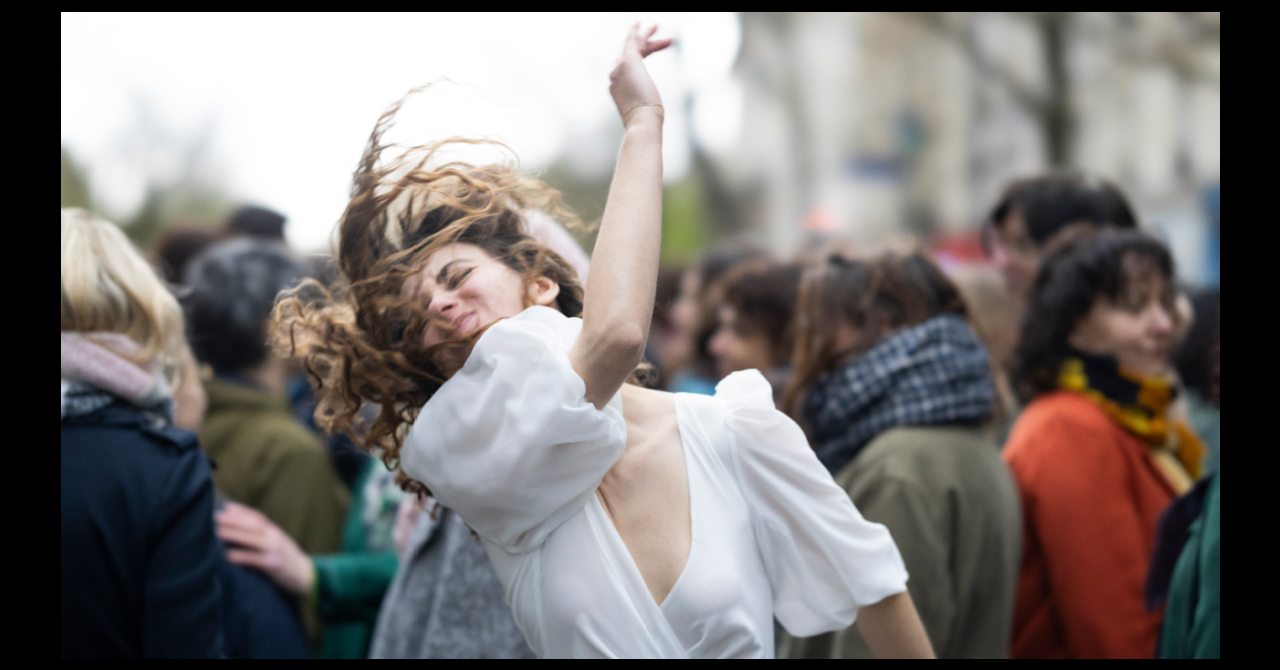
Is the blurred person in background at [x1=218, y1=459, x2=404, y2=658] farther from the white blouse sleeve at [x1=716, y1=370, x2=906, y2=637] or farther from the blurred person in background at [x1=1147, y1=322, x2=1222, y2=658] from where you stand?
the blurred person in background at [x1=1147, y1=322, x2=1222, y2=658]

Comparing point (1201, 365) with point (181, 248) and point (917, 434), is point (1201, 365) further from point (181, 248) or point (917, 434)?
point (181, 248)

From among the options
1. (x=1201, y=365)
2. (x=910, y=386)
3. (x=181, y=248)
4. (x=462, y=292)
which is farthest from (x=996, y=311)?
(x=181, y=248)

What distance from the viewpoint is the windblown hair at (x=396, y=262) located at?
1.62m

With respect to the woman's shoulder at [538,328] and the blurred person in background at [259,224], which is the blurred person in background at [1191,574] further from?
the blurred person in background at [259,224]

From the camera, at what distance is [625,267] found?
1.51m

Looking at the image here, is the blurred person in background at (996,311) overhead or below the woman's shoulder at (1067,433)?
overhead

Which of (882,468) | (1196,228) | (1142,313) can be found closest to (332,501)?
(882,468)

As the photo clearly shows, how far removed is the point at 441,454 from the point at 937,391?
1684mm

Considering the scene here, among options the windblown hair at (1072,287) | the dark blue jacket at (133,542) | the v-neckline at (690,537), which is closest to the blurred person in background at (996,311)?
the windblown hair at (1072,287)

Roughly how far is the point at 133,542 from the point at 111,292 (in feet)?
2.05

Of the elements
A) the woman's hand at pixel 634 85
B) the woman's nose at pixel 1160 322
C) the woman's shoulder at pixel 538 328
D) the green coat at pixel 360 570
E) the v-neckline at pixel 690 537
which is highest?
the woman's hand at pixel 634 85

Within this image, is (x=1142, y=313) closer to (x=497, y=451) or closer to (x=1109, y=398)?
(x=1109, y=398)

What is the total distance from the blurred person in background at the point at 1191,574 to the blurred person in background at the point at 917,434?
1.44 ft

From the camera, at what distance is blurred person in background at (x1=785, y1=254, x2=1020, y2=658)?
2.61 m
